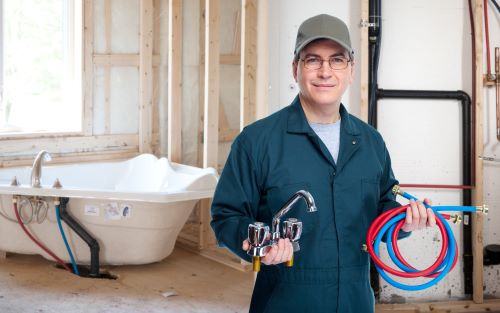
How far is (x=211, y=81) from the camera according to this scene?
17.4 feet

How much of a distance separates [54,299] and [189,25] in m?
2.57

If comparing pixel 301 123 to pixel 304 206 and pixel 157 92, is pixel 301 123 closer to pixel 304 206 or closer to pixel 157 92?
pixel 304 206

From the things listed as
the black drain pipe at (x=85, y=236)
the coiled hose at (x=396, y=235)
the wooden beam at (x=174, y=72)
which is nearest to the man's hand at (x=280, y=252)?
the coiled hose at (x=396, y=235)

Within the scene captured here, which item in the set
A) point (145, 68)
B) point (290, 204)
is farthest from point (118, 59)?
point (290, 204)

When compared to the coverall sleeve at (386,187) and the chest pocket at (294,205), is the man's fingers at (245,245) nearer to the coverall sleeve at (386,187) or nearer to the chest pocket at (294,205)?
the chest pocket at (294,205)

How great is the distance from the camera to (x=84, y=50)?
6383 millimetres

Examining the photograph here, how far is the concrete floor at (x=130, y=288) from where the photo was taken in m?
4.33

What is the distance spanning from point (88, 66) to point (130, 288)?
2455 mm

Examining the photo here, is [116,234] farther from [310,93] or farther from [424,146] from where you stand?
[310,93]

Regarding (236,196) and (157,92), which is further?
(157,92)

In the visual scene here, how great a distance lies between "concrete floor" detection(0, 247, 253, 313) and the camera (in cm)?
433

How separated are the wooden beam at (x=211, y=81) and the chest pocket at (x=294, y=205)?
137 inches

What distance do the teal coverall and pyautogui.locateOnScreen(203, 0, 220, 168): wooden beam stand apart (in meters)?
3.40

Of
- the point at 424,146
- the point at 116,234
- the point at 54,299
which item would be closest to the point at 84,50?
the point at 116,234
